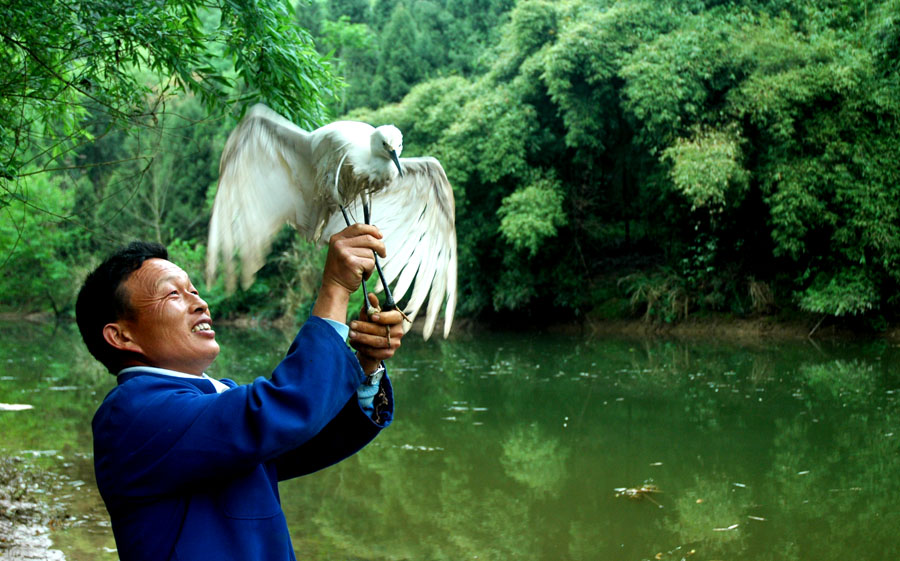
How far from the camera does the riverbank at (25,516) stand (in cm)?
420

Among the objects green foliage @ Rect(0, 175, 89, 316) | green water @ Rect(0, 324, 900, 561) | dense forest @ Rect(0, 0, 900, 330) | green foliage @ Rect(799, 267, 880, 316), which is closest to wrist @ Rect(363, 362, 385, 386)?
green water @ Rect(0, 324, 900, 561)

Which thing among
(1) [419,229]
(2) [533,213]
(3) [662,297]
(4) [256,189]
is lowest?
(3) [662,297]

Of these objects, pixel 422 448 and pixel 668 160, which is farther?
pixel 668 160

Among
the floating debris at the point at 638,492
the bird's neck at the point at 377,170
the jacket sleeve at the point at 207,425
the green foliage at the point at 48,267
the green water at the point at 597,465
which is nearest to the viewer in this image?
the jacket sleeve at the point at 207,425

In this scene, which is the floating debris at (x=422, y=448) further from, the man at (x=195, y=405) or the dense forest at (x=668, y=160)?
the man at (x=195, y=405)

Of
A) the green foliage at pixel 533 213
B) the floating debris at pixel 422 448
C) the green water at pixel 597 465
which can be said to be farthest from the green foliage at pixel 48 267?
the floating debris at pixel 422 448

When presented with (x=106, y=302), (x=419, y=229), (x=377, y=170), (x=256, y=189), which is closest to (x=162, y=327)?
(x=106, y=302)

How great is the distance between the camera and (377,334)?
145cm

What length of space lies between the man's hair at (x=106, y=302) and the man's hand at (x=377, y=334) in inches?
15.8

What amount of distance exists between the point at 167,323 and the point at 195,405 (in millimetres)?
204

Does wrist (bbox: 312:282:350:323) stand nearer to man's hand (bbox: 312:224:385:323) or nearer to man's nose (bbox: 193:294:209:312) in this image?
man's hand (bbox: 312:224:385:323)

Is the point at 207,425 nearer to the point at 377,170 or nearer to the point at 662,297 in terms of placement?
the point at 377,170

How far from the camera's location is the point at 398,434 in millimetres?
7918

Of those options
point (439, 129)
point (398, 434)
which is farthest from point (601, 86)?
point (398, 434)
